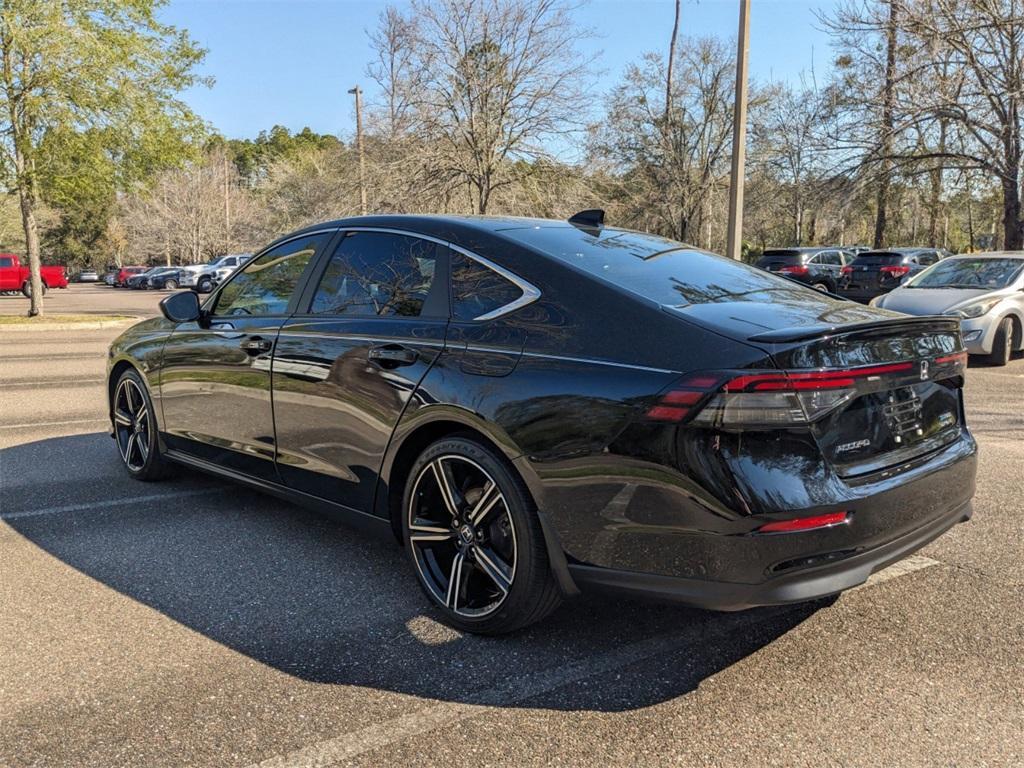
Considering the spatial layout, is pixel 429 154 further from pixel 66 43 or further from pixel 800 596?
pixel 800 596

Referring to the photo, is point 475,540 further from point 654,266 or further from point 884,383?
point 884,383

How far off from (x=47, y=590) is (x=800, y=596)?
3144 millimetres

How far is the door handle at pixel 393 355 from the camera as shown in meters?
3.40

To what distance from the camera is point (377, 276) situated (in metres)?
3.84

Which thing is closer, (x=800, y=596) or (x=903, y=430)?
(x=800, y=596)

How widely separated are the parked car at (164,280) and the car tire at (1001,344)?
41623 millimetres

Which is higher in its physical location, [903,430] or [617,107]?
[617,107]

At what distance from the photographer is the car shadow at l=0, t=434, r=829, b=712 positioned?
2906 millimetres

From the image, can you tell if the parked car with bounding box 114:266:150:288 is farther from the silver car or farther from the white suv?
the silver car

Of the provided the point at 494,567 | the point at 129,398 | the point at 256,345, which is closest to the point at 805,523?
the point at 494,567

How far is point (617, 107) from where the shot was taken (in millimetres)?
35844

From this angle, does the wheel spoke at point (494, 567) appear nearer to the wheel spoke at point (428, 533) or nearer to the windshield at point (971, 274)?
the wheel spoke at point (428, 533)

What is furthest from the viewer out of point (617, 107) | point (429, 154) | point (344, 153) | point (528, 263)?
point (617, 107)

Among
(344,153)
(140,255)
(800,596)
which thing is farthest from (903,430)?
(140,255)
